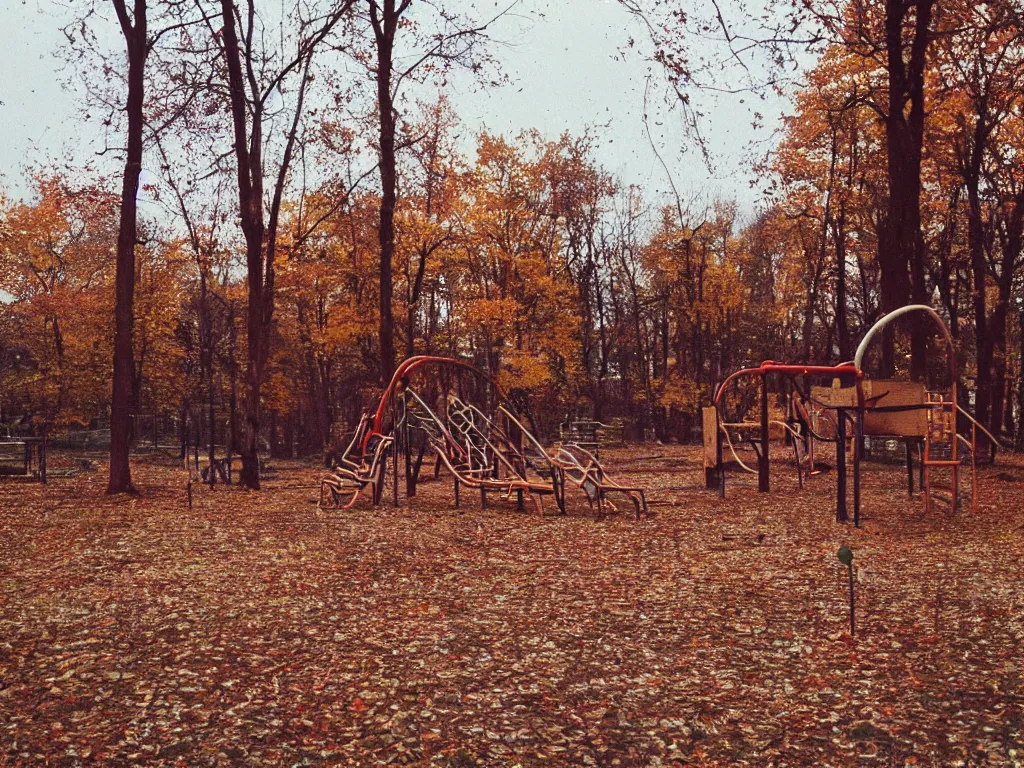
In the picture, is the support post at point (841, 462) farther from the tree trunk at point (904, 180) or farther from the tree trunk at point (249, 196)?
the tree trunk at point (249, 196)

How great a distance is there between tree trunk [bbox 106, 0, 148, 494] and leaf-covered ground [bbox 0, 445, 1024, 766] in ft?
12.9

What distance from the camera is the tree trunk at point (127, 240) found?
42.3 feet

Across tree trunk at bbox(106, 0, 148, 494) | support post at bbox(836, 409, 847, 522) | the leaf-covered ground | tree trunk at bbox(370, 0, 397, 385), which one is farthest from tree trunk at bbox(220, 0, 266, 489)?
support post at bbox(836, 409, 847, 522)

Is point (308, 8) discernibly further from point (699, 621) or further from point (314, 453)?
point (314, 453)

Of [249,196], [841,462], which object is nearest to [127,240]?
[249,196]

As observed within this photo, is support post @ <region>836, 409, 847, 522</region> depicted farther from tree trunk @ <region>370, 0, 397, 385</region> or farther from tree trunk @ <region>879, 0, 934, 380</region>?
tree trunk @ <region>370, 0, 397, 385</region>

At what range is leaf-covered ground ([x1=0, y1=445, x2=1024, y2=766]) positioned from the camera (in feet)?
12.5

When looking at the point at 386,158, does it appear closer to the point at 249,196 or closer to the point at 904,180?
the point at 249,196

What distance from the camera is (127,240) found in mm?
12992

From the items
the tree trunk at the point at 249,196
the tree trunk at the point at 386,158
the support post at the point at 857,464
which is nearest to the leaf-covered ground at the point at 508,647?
the support post at the point at 857,464

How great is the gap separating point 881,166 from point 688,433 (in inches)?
720

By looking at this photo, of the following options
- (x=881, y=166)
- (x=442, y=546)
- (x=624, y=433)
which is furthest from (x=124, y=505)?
(x=624, y=433)

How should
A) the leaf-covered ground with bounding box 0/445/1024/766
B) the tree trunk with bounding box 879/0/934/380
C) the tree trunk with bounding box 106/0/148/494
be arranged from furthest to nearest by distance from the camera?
the tree trunk with bounding box 879/0/934/380 < the tree trunk with bounding box 106/0/148/494 < the leaf-covered ground with bounding box 0/445/1024/766

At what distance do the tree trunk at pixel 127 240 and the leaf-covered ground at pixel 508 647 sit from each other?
155 inches
